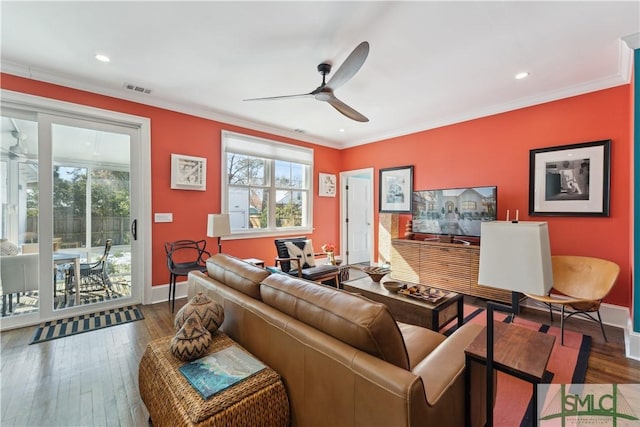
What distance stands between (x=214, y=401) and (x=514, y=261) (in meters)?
1.33

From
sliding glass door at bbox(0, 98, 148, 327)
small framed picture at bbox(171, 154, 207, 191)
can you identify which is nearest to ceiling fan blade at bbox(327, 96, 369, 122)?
small framed picture at bbox(171, 154, 207, 191)

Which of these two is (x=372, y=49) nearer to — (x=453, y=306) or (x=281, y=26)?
(x=281, y=26)

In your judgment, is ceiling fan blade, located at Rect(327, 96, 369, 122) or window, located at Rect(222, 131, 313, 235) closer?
ceiling fan blade, located at Rect(327, 96, 369, 122)

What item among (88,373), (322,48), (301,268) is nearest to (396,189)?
(301,268)

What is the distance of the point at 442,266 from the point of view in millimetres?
3885

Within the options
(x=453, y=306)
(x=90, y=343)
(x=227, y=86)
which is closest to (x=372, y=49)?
(x=227, y=86)

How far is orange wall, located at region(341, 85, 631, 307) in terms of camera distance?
2.96m

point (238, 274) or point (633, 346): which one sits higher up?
point (238, 274)

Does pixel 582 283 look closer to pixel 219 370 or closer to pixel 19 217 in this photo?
pixel 219 370

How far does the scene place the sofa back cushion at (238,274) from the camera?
1.67 m

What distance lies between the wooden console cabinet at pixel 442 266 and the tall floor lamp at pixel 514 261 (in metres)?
2.65

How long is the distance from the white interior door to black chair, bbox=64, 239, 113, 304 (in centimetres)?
414

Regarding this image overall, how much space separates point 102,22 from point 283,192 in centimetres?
345

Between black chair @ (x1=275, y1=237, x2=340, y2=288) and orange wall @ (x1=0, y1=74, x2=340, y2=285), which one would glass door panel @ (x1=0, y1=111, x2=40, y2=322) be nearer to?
orange wall @ (x1=0, y1=74, x2=340, y2=285)
